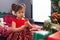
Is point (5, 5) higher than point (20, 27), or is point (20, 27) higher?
point (5, 5)

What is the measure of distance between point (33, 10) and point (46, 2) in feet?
1.26

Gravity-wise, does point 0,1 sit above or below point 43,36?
above

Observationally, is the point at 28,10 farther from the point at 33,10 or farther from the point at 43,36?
the point at 43,36

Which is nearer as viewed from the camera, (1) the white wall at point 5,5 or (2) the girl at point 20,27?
(2) the girl at point 20,27

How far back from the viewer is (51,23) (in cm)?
165

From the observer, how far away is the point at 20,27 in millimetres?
2211

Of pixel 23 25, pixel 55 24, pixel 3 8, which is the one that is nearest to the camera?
pixel 55 24

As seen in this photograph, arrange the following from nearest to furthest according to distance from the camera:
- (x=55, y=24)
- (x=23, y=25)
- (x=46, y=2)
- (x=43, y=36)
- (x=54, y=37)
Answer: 1. (x=54, y=37)
2. (x=43, y=36)
3. (x=55, y=24)
4. (x=23, y=25)
5. (x=46, y=2)

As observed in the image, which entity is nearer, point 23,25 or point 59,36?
point 59,36

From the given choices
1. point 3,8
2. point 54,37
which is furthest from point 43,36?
point 3,8

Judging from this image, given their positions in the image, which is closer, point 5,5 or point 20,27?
point 20,27

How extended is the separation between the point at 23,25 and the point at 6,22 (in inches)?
43.4

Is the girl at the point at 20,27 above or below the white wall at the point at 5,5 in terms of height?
below

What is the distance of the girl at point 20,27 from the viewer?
7.02 ft
